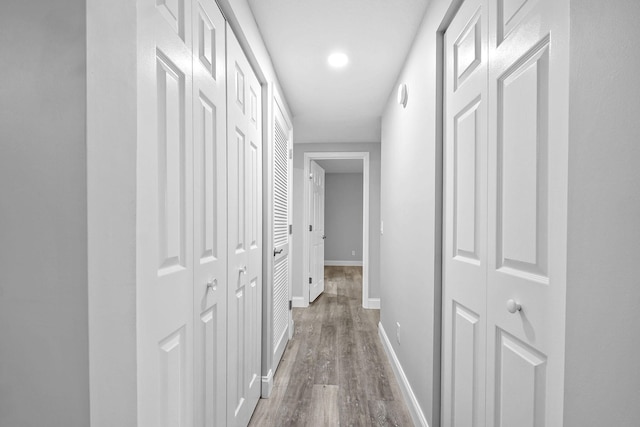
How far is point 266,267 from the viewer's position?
89.4 inches

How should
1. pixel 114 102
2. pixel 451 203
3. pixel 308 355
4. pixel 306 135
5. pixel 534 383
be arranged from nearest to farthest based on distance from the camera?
pixel 114 102 → pixel 534 383 → pixel 451 203 → pixel 308 355 → pixel 306 135

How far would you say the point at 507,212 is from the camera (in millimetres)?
1020

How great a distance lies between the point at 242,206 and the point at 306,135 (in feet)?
8.69

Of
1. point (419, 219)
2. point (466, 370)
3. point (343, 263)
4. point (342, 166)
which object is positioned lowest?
point (343, 263)

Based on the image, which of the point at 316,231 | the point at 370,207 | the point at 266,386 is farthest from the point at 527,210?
the point at 316,231

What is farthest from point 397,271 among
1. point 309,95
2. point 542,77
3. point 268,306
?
point 542,77

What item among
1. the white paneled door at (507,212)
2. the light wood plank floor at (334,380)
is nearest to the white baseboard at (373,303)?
the light wood plank floor at (334,380)

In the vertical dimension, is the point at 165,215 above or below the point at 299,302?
above

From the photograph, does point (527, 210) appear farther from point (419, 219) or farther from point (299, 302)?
point (299, 302)

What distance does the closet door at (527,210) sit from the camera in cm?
77

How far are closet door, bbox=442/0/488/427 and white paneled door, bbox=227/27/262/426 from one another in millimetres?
990

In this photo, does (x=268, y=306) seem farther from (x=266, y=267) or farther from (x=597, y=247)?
(x=597, y=247)

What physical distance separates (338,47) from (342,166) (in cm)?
532

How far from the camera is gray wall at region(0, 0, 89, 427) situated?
0.79 metres
